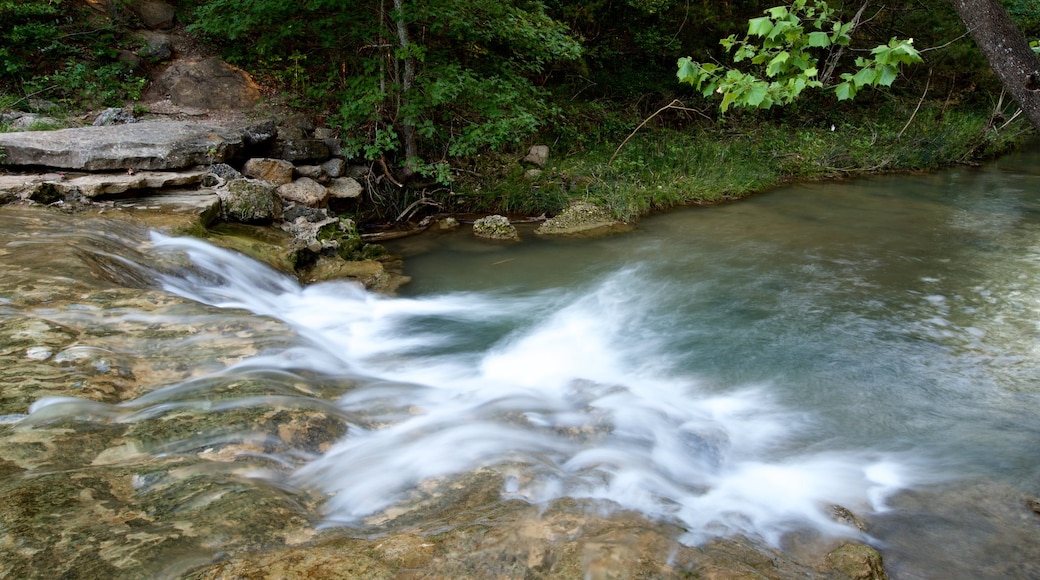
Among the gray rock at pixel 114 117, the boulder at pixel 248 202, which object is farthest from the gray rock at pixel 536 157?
the gray rock at pixel 114 117

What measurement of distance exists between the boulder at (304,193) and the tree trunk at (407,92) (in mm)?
1423

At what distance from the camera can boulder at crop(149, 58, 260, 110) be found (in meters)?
10.4

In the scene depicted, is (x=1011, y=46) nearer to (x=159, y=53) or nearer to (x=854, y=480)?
(x=854, y=480)

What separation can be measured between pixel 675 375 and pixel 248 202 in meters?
5.54

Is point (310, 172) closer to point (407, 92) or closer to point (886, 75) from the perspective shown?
point (407, 92)

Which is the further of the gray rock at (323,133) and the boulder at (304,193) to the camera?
the gray rock at (323,133)

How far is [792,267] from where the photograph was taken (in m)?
8.32

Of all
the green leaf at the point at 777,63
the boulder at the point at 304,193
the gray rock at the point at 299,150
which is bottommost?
the boulder at the point at 304,193

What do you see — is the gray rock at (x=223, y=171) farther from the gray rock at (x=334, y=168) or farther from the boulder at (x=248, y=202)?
the gray rock at (x=334, y=168)

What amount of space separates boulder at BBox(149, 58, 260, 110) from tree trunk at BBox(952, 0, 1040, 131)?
379 inches

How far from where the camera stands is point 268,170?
29.7 ft

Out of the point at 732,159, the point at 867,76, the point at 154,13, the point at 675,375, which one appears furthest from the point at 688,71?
the point at 154,13

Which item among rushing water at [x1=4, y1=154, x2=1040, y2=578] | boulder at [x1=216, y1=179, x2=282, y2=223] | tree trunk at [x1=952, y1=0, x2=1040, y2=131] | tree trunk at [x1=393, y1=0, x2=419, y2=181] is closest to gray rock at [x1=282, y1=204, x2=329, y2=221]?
boulder at [x1=216, y1=179, x2=282, y2=223]

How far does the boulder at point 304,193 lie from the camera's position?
8.94 m
